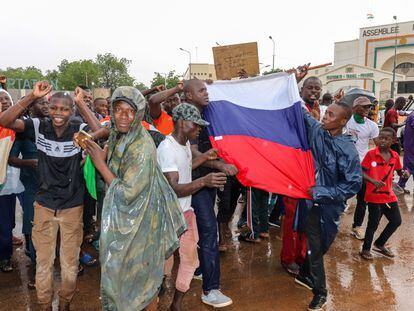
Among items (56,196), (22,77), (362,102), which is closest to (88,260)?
(56,196)

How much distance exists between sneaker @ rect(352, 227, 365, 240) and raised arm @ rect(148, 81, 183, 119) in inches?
128

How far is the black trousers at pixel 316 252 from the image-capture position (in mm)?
3314

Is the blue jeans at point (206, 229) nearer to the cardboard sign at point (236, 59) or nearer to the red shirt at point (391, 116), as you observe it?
the cardboard sign at point (236, 59)

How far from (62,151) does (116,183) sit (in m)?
0.93

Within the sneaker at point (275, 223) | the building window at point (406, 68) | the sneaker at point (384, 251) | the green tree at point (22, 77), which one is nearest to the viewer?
the sneaker at point (384, 251)

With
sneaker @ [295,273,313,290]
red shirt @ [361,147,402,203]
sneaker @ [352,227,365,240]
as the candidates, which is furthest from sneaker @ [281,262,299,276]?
sneaker @ [352,227,365,240]

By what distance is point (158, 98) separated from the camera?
13.5 feet

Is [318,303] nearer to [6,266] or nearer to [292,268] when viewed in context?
[292,268]

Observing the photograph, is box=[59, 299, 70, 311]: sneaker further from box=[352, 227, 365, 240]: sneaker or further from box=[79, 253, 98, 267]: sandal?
box=[352, 227, 365, 240]: sneaker

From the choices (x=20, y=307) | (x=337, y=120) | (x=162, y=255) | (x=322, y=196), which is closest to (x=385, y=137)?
(x=337, y=120)

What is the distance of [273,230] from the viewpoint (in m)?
5.57

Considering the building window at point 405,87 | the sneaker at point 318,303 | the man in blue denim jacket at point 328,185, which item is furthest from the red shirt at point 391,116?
the building window at point 405,87

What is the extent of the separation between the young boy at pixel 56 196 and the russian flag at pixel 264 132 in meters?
1.40

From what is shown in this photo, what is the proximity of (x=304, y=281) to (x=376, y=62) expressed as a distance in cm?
4656
